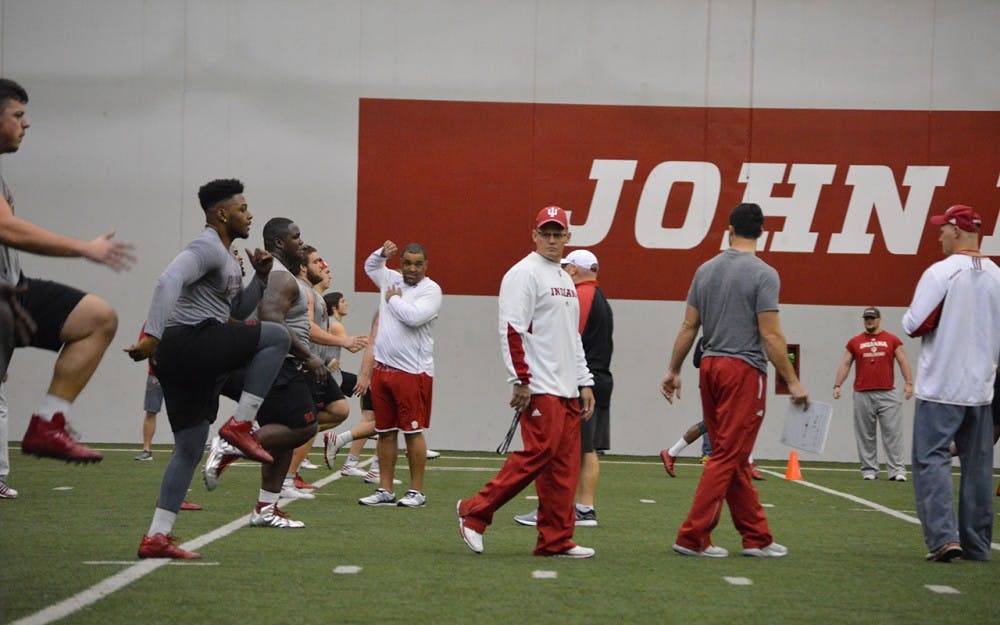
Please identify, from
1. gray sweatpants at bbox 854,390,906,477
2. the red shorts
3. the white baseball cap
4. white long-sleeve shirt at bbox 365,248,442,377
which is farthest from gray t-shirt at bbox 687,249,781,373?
gray sweatpants at bbox 854,390,906,477

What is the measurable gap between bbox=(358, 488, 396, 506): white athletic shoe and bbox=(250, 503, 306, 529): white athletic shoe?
5.81ft

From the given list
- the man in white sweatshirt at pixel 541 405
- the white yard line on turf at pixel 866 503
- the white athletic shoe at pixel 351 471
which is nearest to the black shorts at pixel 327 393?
the white athletic shoe at pixel 351 471

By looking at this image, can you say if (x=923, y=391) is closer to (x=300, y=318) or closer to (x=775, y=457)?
(x=300, y=318)

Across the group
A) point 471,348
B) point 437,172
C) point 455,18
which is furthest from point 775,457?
point 455,18

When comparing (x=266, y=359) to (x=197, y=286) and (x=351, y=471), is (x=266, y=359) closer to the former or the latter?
(x=197, y=286)

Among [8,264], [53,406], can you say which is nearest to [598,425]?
[53,406]

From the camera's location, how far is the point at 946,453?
304 inches

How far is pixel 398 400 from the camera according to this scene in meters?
10.5

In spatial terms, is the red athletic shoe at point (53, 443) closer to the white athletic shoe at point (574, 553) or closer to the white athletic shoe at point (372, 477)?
the white athletic shoe at point (574, 553)

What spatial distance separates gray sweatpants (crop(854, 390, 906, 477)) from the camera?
49.9 ft

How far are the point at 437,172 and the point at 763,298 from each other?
1067 cm

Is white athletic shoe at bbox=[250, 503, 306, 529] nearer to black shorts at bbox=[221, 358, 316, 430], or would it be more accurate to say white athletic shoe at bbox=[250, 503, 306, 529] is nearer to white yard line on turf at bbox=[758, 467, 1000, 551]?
black shorts at bbox=[221, 358, 316, 430]

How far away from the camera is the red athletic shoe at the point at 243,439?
6812mm

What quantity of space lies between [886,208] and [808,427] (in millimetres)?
11055
